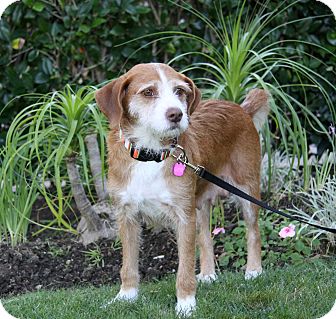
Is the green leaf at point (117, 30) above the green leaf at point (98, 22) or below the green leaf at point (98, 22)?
below

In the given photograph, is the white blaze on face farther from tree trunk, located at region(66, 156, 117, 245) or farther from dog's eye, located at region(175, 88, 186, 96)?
tree trunk, located at region(66, 156, 117, 245)

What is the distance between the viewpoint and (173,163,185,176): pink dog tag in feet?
15.3

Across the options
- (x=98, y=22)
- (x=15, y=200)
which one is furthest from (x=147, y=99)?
(x=98, y=22)

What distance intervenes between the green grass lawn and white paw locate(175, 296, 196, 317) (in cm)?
4

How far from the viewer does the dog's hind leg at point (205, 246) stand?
559cm

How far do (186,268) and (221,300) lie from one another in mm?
335

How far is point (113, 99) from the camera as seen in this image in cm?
456

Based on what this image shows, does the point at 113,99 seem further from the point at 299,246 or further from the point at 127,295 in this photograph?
the point at 299,246

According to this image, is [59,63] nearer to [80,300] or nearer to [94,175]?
[94,175]

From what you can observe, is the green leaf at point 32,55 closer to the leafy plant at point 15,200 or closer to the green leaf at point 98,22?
the green leaf at point 98,22

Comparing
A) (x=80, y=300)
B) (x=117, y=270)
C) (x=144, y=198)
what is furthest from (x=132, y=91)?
(x=117, y=270)

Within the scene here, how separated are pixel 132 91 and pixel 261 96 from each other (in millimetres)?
1600

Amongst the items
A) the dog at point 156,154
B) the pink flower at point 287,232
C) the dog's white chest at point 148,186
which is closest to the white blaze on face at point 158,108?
the dog at point 156,154

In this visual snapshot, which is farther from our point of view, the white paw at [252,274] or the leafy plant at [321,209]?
the leafy plant at [321,209]
